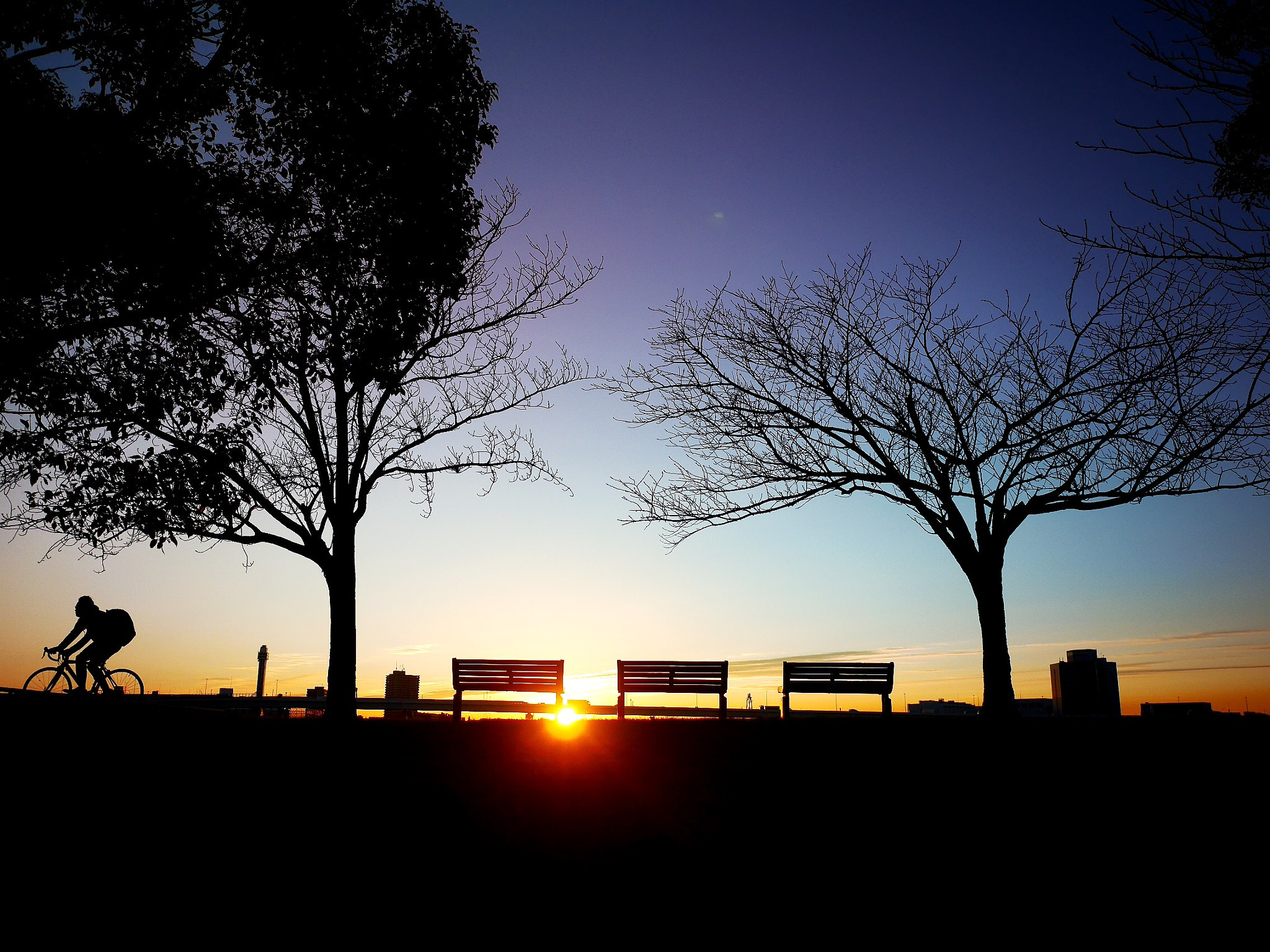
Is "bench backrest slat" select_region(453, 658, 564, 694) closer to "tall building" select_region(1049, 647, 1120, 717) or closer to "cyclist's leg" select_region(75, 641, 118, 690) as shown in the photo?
"cyclist's leg" select_region(75, 641, 118, 690)

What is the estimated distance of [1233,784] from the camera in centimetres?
727

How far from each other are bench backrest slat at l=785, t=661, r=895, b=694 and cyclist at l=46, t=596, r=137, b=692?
1250 centimetres

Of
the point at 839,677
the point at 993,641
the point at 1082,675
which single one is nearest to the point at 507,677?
the point at 839,677

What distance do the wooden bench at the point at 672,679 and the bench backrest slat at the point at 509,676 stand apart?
1.27 metres

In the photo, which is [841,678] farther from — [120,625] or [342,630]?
[120,625]

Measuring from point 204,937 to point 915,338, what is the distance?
634 inches

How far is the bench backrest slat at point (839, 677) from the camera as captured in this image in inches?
577

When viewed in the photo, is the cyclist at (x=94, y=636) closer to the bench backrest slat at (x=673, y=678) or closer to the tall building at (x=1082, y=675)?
the bench backrest slat at (x=673, y=678)

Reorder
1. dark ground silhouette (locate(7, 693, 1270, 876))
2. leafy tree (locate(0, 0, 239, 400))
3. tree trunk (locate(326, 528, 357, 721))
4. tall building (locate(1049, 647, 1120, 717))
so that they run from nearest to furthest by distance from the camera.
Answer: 1. dark ground silhouette (locate(7, 693, 1270, 876))
2. leafy tree (locate(0, 0, 239, 400))
3. tree trunk (locate(326, 528, 357, 721))
4. tall building (locate(1049, 647, 1120, 717))

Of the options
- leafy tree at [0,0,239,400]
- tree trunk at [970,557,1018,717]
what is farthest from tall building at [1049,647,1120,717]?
leafy tree at [0,0,239,400]

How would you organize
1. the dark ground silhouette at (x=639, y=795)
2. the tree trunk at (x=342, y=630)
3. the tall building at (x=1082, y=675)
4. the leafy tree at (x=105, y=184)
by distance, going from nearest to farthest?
the dark ground silhouette at (x=639, y=795) → the leafy tree at (x=105, y=184) → the tree trunk at (x=342, y=630) → the tall building at (x=1082, y=675)

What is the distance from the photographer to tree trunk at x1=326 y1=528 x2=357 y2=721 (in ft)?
46.7

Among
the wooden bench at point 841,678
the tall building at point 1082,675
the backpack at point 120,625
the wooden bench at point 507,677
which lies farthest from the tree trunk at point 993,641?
the tall building at point 1082,675

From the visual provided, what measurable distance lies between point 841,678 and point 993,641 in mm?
3092
